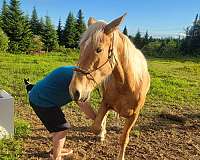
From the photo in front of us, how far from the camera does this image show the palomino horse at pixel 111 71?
280 cm

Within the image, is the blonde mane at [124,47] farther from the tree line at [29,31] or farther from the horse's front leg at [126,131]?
the tree line at [29,31]

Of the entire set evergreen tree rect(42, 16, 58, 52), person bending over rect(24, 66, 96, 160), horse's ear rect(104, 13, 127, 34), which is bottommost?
person bending over rect(24, 66, 96, 160)

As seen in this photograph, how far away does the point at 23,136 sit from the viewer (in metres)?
4.89

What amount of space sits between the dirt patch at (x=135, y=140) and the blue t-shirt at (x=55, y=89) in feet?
2.87

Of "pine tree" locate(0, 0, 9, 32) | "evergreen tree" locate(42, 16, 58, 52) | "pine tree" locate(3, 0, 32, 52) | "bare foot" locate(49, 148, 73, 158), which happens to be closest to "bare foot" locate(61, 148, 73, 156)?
"bare foot" locate(49, 148, 73, 158)

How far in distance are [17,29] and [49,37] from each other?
26.0 feet

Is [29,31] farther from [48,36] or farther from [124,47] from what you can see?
[124,47]

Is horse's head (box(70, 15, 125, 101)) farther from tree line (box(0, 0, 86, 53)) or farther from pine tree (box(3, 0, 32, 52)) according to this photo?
pine tree (box(3, 0, 32, 52))

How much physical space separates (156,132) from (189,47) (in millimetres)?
41274

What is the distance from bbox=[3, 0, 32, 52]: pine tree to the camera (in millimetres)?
37938

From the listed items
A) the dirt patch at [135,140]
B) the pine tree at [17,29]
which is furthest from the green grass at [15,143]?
the pine tree at [17,29]

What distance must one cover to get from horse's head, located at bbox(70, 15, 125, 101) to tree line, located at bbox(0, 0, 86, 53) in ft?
97.4

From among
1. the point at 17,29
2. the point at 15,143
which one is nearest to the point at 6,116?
the point at 15,143

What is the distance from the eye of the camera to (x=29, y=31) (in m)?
39.9
